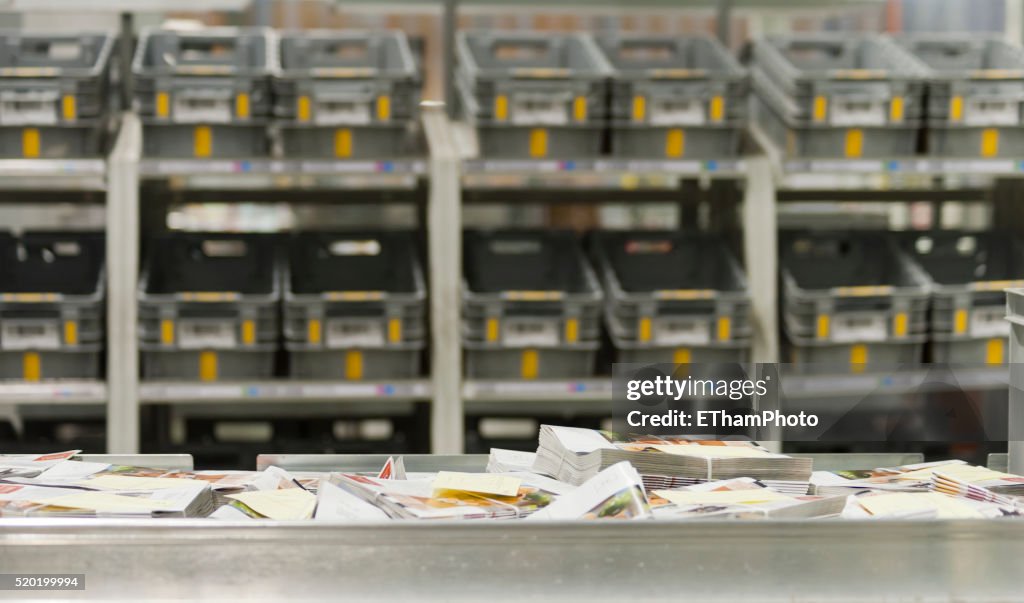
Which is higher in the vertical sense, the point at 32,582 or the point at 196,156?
the point at 196,156

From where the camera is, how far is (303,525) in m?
1.31

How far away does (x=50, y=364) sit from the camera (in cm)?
339

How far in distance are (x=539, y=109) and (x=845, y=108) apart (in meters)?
0.99

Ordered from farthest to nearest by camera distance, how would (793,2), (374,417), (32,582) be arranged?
(793,2) < (374,417) < (32,582)

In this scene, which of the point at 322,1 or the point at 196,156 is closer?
the point at 196,156

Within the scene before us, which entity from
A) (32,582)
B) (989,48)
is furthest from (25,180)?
(989,48)

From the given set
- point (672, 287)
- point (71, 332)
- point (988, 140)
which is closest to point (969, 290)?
point (988, 140)

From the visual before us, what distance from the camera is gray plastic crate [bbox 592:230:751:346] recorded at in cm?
345

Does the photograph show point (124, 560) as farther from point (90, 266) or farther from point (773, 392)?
point (90, 266)

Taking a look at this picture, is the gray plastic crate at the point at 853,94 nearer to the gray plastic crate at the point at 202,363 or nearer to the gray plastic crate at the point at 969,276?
the gray plastic crate at the point at 969,276

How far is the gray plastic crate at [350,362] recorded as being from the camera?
3449 millimetres

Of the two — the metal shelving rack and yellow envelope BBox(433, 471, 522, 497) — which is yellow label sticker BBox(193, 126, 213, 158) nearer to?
the metal shelving rack

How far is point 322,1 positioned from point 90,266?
168cm

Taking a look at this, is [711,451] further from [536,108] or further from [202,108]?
[202,108]
